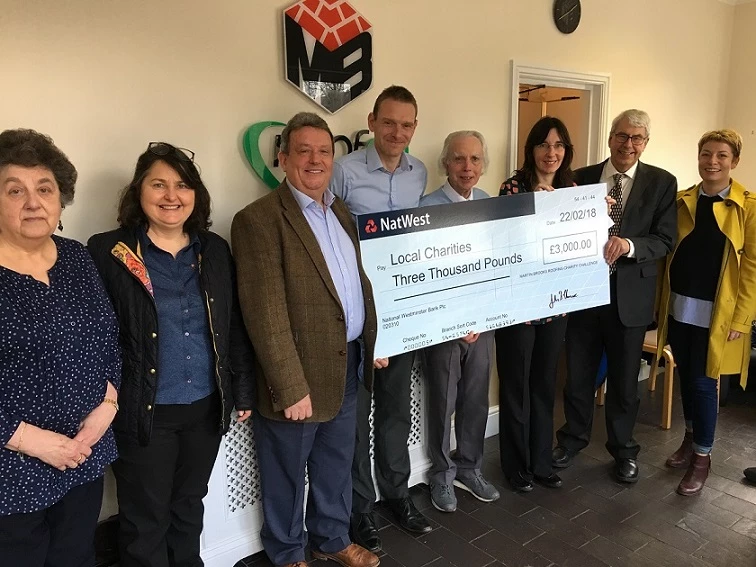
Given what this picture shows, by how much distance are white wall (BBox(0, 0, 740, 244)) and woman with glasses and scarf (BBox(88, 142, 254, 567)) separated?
0.94 ft

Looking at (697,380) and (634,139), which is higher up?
(634,139)

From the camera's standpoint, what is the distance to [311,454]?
223 cm

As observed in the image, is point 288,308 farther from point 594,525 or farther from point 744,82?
point 744,82

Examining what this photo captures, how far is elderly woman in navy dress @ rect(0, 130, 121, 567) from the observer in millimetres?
1390

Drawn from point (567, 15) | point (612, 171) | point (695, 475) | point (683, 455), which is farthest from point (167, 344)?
point (567, 15)

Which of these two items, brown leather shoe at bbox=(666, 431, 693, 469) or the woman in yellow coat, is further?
brown leather shoe at bbox=(666, 431, 693, 469)

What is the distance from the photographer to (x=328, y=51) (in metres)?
2.43

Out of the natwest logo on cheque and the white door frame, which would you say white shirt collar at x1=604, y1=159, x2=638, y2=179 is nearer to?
the white door frame

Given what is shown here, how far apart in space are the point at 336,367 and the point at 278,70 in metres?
1.23

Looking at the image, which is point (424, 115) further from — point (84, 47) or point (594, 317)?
point (84, 47)

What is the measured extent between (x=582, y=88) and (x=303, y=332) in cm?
280

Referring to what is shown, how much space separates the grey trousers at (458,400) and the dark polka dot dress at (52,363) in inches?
57.5

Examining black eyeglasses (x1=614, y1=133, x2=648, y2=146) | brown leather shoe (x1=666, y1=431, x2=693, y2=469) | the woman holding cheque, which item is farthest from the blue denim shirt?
brown leather shoe (x1=666, y1=431, x2=693, y2=469)

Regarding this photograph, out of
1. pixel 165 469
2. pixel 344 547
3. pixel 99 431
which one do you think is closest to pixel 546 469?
pixel 344 547
